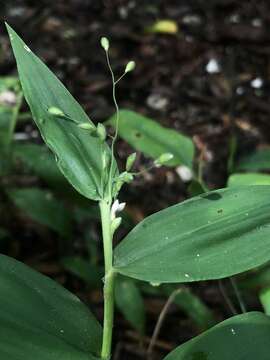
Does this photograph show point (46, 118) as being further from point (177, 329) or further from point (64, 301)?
point (177, 329)

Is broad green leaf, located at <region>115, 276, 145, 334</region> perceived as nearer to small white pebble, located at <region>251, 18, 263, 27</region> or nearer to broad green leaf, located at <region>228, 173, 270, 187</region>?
broad green leaf, located at <region>228, 173, 270, 187</region>

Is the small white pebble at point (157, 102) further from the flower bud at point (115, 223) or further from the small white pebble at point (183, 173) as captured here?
the flower bud at point (115, 223)

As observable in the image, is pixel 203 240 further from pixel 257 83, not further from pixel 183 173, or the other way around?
pixel 257 83

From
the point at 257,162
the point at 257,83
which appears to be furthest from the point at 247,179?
the point at 257,83

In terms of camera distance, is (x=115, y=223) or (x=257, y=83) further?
(x=257, y=83)

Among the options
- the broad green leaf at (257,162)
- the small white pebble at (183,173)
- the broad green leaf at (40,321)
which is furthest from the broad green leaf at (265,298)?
the small white pebble at (183,173)

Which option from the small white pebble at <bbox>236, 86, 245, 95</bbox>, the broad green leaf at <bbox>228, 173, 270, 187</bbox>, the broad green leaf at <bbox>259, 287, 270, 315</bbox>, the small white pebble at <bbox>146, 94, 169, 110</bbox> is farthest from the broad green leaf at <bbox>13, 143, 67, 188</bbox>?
the small white pebble at <bbox>236, 86, 245, 95</bbox>
